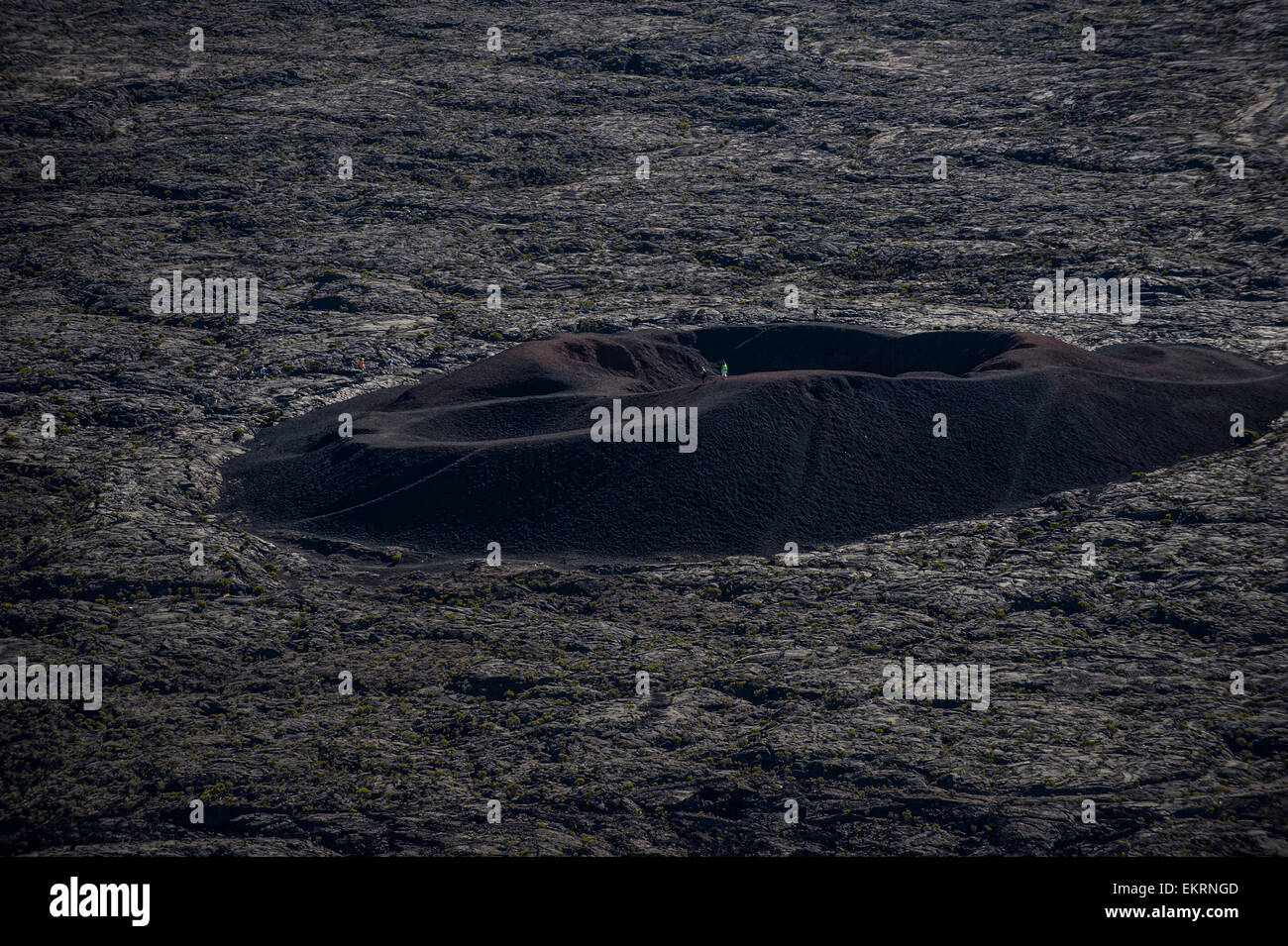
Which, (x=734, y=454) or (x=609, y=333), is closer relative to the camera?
(x=734, y=454)

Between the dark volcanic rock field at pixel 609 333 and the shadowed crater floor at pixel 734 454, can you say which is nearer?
the dark volcanic rock field at pixel 609 333

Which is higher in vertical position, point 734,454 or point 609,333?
point 609,333

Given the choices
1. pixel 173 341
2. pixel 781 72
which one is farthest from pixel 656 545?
pixel 781 72

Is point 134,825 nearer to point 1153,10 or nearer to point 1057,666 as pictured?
point 1057,666

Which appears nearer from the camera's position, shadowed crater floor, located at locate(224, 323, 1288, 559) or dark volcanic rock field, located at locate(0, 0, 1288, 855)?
dark volcanic rock field, located at locate(0, 0, 1288, 855)

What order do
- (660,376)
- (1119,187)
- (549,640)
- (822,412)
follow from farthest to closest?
(1119,187)
(660,376)
(822,412)
(549,640)
